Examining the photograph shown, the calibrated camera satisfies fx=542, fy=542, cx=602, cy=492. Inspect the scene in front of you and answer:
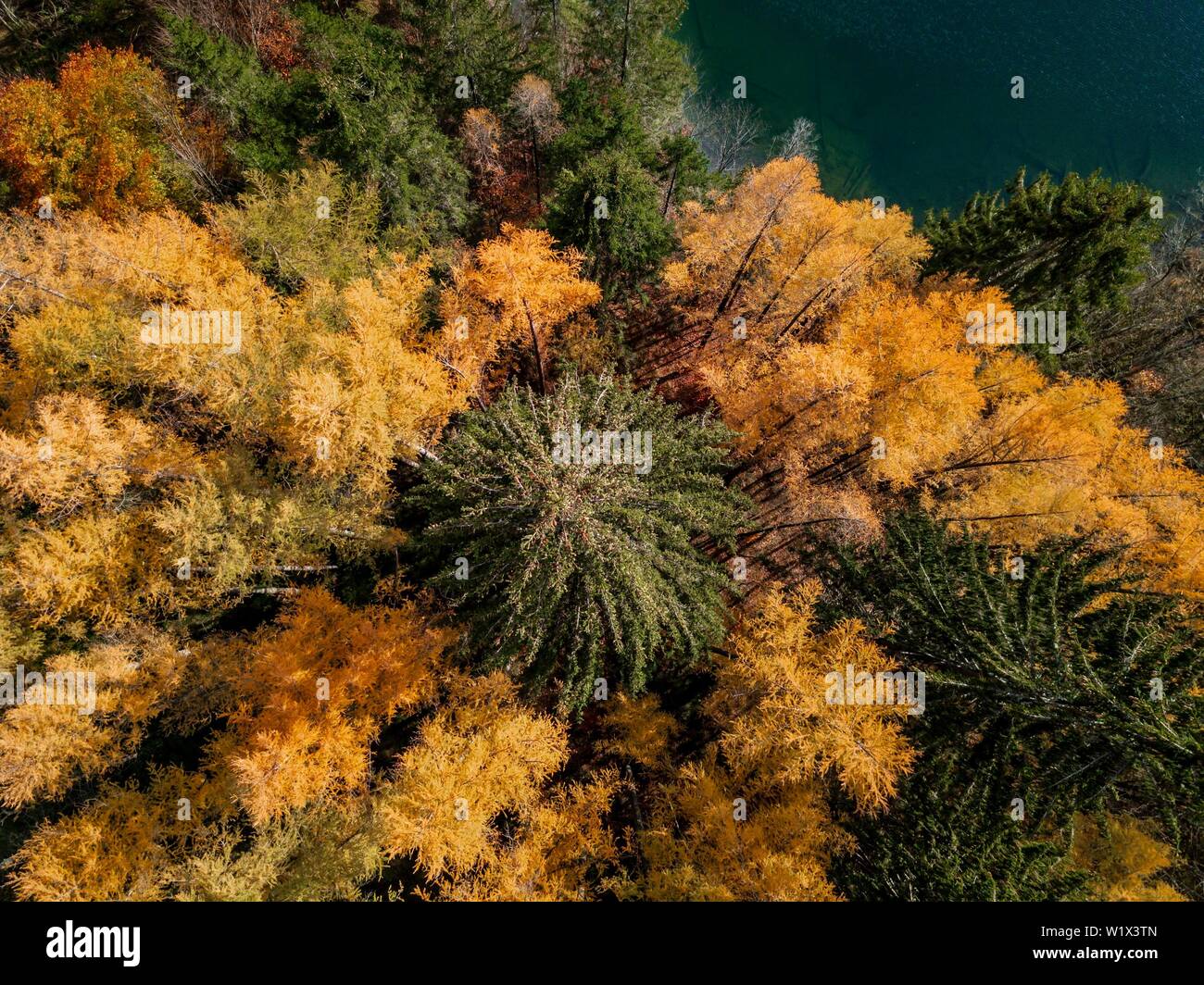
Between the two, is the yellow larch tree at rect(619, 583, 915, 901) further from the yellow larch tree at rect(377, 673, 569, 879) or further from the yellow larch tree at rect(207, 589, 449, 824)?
the yellow larch tree at rect(207, 589, 449, 824)

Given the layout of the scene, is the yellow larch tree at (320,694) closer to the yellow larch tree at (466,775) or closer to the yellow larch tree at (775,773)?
the yellow larch tree at (466,775)

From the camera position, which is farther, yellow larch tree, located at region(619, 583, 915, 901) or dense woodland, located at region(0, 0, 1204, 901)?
yellow larch tree, located at region(619, 583, 915, 901)

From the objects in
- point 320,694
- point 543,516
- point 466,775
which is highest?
point 543,516

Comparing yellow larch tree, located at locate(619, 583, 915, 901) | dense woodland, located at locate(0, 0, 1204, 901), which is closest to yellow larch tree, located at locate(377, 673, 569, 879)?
dense woodland, located at locate(0, 0, 1204, 901)

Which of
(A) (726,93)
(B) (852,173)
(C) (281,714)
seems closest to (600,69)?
(A) (726,93)

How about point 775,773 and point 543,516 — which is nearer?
point 543,516

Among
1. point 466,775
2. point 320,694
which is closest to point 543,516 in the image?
point 466,775

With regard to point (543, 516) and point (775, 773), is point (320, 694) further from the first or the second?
point (775, 773)

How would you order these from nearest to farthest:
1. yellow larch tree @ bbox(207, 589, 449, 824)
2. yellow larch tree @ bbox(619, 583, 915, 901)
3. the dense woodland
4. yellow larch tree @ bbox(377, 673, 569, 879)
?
the dense woodland → yellow larch tree @ bbox(619, 583, 915, 901) → yellow larch tree @ bbox(377, 673, 569, 879) → yellow larch tree @ bbox(207, 589, 449, 824)

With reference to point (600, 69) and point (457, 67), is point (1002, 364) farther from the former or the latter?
point (457, 67)
